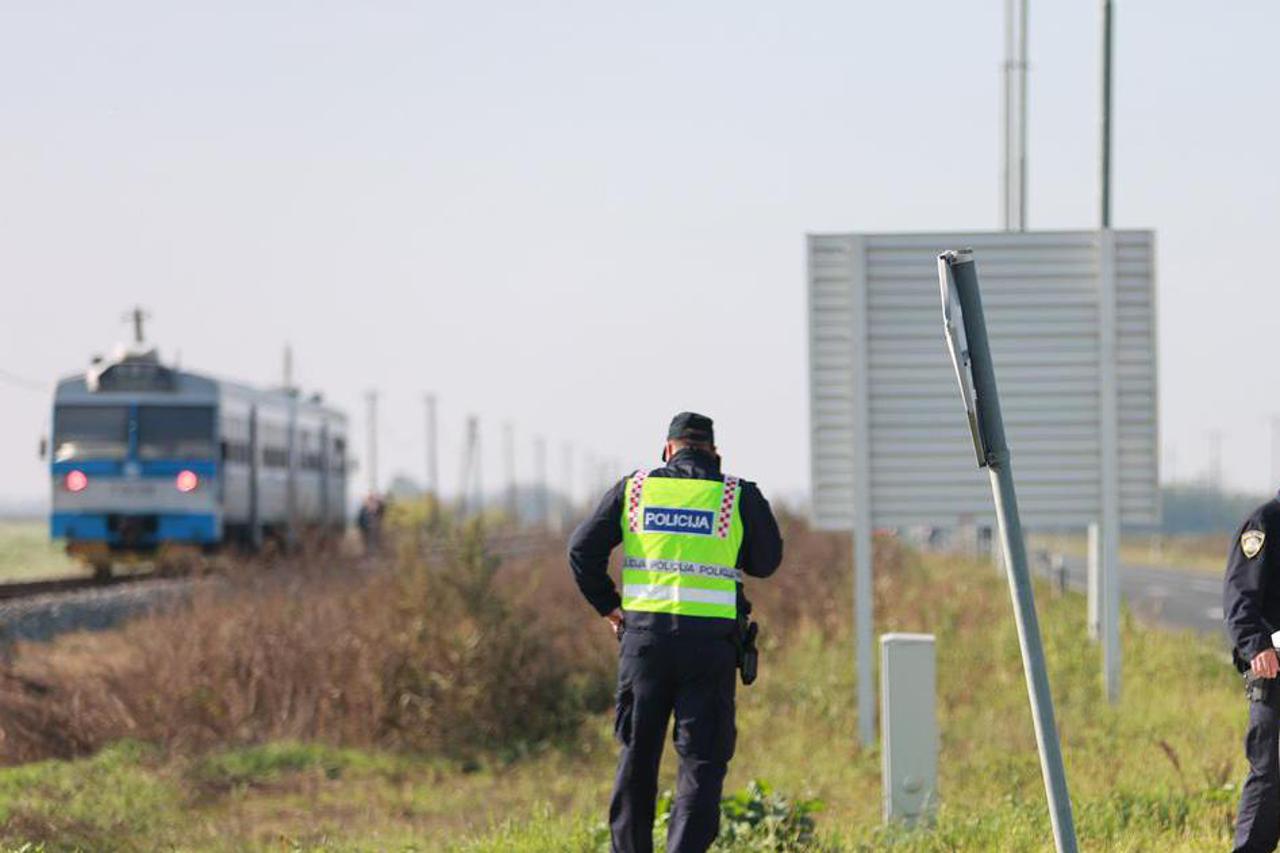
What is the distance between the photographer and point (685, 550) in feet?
27.6

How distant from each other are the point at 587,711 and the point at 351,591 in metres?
2.98

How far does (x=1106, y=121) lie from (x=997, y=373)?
4896 mm

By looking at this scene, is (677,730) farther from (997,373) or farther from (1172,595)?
(1172,595)

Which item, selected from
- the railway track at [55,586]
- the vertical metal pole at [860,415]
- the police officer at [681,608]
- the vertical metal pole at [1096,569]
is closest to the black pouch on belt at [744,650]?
the police officer at [681,608]

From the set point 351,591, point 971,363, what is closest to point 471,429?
point 351,591

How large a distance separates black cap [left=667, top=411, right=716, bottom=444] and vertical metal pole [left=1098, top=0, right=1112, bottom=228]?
11.1 meters

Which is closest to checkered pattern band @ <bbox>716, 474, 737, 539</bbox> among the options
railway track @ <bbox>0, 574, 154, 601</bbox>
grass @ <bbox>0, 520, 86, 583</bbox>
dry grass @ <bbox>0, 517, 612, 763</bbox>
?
dry grass @ <bbox>0, 517, 612, 763</bbox>

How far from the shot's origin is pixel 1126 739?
13836mm

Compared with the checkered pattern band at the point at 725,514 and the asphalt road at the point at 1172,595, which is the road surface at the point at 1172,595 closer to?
the asphalt road at the point at 1172,595

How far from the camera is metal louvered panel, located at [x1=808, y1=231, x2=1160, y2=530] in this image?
A: 15.4 metres

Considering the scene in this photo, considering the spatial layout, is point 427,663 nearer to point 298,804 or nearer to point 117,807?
point 298,804

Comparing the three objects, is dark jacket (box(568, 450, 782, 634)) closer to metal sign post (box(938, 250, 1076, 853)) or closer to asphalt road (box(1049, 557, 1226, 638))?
metal sign post (box(938, 250, 1076, 853))

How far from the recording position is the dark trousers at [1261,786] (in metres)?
7.93

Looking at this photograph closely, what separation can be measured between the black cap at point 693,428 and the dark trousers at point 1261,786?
7.41 feet
